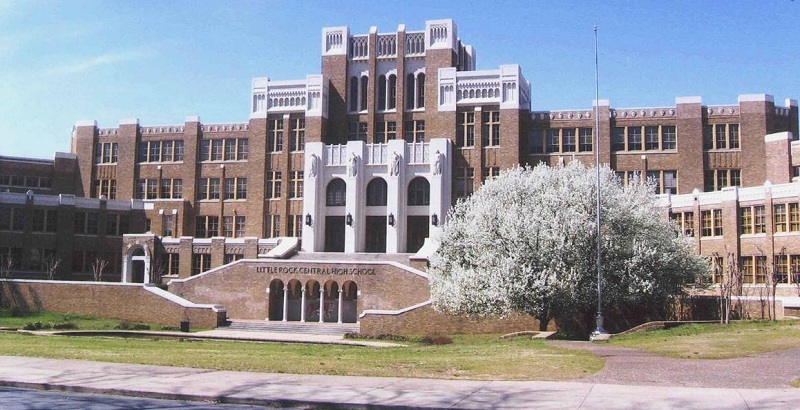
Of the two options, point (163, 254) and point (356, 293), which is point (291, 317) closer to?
point (356, 293)

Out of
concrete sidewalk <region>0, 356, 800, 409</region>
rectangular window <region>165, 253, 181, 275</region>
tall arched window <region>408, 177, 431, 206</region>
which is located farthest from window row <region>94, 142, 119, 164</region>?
concrete sidewalk <region>0, 356, 800, 409</region>

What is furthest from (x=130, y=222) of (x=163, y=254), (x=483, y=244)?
(x=483, y=244)

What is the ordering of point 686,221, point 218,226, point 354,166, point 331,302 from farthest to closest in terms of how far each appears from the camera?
point 218,226 < point 354,166 < point 686,221 < point 331,302

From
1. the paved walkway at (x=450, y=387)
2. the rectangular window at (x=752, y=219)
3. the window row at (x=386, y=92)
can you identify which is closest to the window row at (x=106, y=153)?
the window row at (x=386, y=92)

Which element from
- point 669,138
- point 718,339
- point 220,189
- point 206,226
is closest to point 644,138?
point 669,138

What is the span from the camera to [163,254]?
2566 inches

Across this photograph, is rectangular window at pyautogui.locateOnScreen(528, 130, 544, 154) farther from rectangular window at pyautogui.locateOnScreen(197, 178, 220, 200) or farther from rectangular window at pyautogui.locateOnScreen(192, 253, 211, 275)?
rectangular window at pyautogui.locateOnScreen(192, 253, 211, 275)

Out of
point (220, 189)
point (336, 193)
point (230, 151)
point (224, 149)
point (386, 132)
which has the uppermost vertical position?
point (386, 132)

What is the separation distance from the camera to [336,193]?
61.3 meters

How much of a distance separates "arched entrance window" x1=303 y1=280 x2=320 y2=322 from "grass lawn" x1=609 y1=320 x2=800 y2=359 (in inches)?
958

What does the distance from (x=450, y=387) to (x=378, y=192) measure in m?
43.7

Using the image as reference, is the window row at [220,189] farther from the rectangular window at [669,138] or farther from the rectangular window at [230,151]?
the rectangular window at [669,138]

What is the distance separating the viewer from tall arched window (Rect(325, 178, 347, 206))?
61156mm

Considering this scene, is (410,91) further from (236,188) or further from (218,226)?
(218,226)
